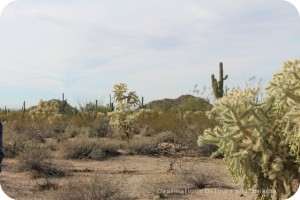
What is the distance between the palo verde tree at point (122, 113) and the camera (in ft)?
38.5

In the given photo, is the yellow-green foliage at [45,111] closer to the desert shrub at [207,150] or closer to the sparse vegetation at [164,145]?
the sparse vegetation at [164,145]

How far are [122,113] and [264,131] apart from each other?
909 cm

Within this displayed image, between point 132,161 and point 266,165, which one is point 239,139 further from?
point 132,161

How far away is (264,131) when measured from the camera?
9.10ft

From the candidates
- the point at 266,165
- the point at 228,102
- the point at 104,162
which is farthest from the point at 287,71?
the point at 104,162

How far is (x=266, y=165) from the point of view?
278 cm

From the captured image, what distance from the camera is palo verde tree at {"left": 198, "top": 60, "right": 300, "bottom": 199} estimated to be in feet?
8.54

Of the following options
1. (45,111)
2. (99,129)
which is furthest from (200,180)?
(45,111)

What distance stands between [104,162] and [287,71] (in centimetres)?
720

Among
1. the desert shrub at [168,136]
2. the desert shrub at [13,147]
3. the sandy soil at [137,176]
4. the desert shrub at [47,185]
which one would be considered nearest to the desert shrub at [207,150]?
the sandy soil at [137,176]

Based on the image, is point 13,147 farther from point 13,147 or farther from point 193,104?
point 193,104

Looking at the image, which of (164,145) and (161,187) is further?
(164,145)

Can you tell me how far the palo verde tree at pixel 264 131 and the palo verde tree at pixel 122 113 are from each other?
8.86 meters

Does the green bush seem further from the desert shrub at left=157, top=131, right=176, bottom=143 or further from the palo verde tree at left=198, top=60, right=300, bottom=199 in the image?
the palo verde tree at left=198, top=60, right=300, bottom=199
